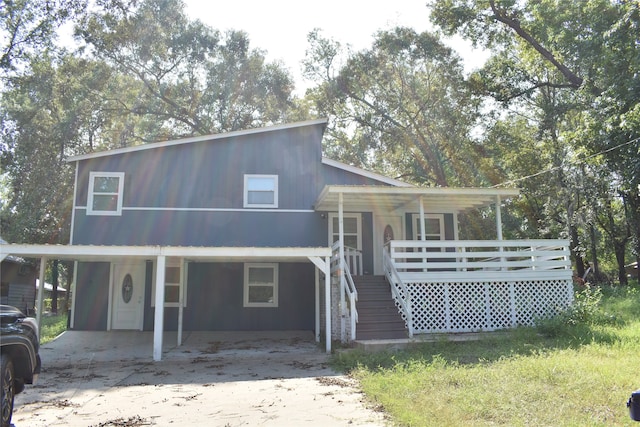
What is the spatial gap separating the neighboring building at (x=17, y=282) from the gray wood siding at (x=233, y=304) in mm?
14594

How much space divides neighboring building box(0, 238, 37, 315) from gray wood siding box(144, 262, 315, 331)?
14594mm

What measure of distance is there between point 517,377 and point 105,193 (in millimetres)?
12268

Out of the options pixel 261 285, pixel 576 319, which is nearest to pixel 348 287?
pixel 261 285

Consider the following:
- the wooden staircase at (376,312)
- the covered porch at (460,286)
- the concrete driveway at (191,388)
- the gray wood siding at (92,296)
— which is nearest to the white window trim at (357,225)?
the wooden staircase at (376,312)

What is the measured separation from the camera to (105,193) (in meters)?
14.5

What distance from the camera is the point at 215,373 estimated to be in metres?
9.12

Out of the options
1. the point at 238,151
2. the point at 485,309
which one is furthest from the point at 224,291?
the point at 485,309

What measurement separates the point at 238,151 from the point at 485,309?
8.48 metres

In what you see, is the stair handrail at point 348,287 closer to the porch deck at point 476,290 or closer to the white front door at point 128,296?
the porch deck at point 476,290

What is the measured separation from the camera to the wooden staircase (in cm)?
1120

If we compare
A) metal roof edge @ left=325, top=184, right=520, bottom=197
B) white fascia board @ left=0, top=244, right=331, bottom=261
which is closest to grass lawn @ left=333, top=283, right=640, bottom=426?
white fascia board @ left=0, top=244, right=331, bottom=261

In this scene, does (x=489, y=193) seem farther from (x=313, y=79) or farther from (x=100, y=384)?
(x=313, y=79)

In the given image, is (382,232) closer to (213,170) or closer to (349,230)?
(349,230)

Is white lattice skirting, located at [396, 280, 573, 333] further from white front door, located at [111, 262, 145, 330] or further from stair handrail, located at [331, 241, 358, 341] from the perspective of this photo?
white front door, located at [111, 262, 145, 330]
